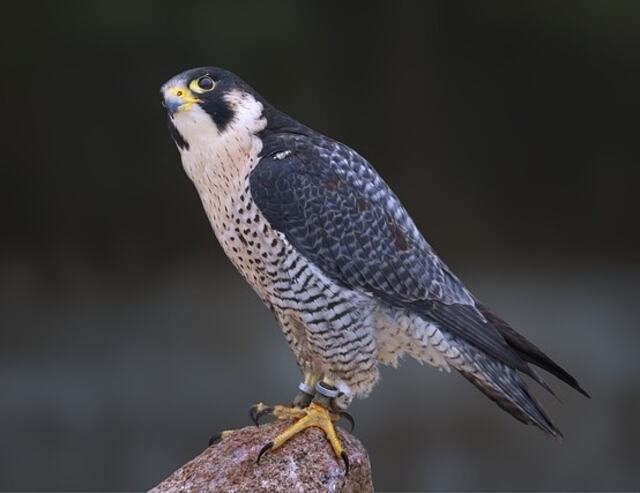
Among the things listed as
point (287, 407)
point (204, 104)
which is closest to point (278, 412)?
point (287, 407)

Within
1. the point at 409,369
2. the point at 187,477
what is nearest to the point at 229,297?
the point at 409,369

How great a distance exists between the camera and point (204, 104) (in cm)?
292

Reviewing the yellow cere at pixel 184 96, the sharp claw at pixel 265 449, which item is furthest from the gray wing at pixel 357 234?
the sharp claw at pixel 265 449

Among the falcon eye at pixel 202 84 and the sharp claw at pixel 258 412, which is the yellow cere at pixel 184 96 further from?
the sharp claw at pixel 258 412

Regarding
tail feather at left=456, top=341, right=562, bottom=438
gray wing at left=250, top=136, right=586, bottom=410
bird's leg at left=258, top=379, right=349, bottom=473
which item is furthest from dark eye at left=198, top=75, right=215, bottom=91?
tail feather at left=456, top=341, right=562, bottom=438

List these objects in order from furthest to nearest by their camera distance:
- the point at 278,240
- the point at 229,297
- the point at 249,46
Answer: the point at 229,297 → the point at 249,46 → the point at 278,240

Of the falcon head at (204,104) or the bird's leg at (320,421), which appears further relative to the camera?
the bird's leg at (320,421)

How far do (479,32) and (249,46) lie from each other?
3.17 ft

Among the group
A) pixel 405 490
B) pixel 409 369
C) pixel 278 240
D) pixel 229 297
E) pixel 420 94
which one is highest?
pixel 420 94

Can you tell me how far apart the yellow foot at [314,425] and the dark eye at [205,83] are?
907 mm

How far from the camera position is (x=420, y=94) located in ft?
15.9

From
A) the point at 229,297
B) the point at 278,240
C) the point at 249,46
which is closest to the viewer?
the point at 278,240

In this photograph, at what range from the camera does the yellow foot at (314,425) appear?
3033 millimetres

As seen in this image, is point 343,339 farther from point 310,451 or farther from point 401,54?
point 401,54
